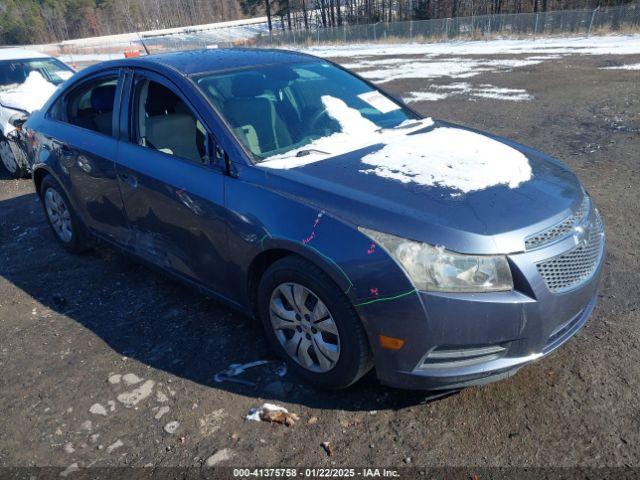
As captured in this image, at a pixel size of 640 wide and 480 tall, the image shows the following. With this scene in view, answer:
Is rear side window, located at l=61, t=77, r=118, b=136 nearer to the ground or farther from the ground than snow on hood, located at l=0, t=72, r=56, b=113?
farther from the ground

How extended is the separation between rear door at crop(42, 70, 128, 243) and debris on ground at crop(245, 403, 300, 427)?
74.5 inches

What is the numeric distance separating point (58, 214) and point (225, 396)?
303cm

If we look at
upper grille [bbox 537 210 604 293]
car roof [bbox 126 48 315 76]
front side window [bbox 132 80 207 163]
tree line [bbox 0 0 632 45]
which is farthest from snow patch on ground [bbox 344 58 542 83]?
tree line [bbox 0 0 632 45]

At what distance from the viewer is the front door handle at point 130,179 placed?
3580 millimetres

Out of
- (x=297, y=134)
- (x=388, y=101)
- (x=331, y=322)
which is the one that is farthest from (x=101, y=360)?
(x=388, y=101)

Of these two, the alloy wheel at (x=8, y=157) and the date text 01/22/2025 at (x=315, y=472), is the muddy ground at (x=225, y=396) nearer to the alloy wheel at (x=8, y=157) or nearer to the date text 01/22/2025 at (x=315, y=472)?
the date text 01/22/2025 at (x=315, y=472)

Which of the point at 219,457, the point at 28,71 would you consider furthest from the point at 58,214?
the point at 28,71

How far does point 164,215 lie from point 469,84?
1128 centimetres

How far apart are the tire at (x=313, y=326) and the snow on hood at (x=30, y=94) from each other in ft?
20.5

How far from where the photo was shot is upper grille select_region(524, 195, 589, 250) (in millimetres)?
2385

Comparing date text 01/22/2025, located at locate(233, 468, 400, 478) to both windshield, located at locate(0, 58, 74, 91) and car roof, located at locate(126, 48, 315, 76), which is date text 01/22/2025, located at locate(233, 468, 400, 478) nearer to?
car roof, located at locate(126, 48, 315, 76)

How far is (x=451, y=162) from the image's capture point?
117 inches

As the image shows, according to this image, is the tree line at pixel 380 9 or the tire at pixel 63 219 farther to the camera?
the tree line at pixel 380 9

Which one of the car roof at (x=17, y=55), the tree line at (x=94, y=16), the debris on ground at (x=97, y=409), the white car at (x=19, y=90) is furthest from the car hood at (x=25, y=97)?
the tree line at (x=94, y=16)
